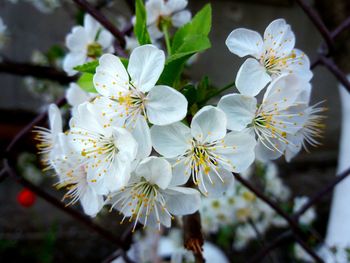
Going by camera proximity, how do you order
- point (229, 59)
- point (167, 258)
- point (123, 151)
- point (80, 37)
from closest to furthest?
point (123, 151)
point (80, 37)
point (167, 258)
point (229, 59)

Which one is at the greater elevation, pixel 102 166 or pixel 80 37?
pixel 80 37

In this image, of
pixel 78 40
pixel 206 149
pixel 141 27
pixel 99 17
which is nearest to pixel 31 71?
pixel 78 40

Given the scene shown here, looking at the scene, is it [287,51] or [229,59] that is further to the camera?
[229,59]

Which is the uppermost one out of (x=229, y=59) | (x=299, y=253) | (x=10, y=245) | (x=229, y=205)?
(x=229, y=59)

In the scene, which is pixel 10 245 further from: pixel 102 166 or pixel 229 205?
pixel 102 166

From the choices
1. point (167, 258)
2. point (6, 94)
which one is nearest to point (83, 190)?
point (167, 258)

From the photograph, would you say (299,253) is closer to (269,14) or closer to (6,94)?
(269,14)

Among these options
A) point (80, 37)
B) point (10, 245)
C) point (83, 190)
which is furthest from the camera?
point (10, 245)

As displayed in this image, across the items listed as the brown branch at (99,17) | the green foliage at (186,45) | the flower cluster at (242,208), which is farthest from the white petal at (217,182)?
the flower cluster at (242,208)
